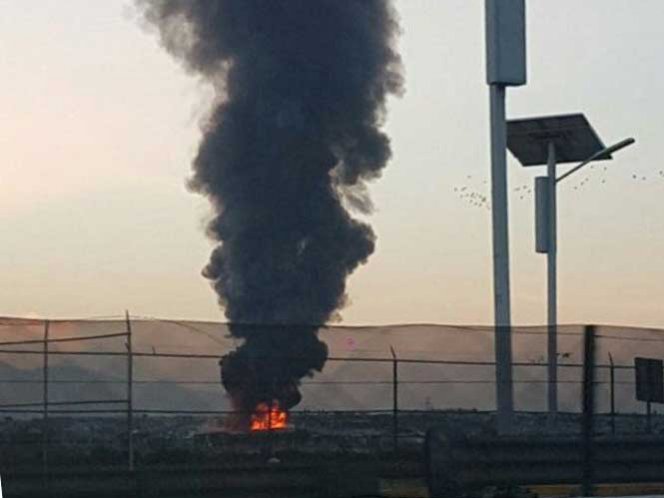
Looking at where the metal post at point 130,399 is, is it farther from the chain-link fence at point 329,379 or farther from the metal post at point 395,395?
the metal post at point 395,395

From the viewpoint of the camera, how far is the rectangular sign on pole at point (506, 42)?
23656mm

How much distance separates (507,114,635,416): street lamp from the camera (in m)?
34.1

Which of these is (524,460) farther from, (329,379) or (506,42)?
(506,42)

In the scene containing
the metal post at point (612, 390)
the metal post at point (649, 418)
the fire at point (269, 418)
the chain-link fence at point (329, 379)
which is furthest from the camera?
the fire at point (269, 418)

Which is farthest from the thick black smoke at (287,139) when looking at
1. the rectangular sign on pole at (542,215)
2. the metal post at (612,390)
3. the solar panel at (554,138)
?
the metal post at (612,390)

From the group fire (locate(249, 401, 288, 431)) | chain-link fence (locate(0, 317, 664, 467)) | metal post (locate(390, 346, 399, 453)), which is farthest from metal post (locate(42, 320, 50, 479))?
metal post (locate(390, 346, 399, 453))

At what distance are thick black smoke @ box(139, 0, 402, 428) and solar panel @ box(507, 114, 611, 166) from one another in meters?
8.86

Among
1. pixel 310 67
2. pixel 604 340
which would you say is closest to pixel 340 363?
pixel 604 340

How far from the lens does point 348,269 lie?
46.0 meters

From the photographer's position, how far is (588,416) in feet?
49.8

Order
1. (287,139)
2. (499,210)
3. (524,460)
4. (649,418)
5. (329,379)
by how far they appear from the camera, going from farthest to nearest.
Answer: (287,139)
(499,210)
(649,418)
(329,379)
(524,460)

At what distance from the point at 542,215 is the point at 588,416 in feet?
62.9

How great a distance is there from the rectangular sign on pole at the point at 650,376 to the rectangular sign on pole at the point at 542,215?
17.2 meters

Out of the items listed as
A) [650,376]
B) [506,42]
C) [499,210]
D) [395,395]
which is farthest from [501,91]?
[650,376]
